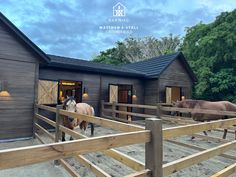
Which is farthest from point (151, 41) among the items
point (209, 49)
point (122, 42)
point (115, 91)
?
point (115, 91)

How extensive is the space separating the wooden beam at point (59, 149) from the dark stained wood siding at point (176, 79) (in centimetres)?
1038

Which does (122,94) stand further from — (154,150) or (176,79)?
(154,150)

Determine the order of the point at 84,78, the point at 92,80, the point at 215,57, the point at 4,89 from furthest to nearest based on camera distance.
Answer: the point at 215,57, the point at 92,80, the point at 84,78, the point at 4,89

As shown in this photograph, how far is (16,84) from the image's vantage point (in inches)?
273

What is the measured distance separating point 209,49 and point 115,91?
961 centimetres

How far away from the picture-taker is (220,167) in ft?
14.0

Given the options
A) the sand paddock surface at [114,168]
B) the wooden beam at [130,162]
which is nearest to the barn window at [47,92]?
the sand paddock surface at [114,168]

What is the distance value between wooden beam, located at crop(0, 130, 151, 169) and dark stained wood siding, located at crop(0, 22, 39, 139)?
20.8 feet

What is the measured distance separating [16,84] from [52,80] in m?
1.98

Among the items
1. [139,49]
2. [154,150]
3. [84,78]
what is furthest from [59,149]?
[139,49]

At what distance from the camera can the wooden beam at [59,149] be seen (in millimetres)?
1171

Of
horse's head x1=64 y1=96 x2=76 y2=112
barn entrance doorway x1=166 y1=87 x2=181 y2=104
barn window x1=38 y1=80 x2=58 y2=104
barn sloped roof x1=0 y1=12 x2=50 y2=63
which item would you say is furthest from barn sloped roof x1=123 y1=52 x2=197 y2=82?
horse's head x1=64 y1=96 x2=76 y2=112

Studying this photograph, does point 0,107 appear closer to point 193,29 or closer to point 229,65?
point 229,65

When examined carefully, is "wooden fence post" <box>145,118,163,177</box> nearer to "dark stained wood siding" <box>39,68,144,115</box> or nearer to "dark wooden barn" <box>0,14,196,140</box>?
"dark wooden barn" <box>0,14,196,140</box>
